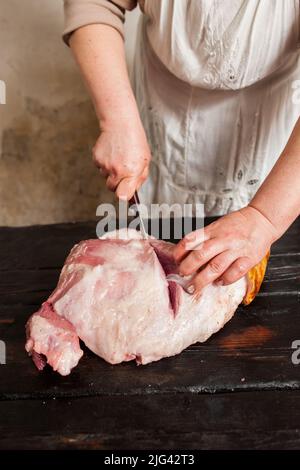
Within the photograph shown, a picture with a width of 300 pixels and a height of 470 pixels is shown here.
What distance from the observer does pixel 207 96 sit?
69.8 inches

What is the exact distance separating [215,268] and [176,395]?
294mm

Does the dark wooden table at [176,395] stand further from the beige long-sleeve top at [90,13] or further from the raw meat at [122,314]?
the beige long-sleeve top at [90,13]

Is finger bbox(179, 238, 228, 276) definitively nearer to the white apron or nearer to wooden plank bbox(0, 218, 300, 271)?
wooden plank bbox(0, 218, 300, 271)

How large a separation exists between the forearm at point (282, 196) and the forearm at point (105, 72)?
43cm

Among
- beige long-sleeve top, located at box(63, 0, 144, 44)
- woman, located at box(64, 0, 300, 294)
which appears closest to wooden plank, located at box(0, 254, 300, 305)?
woman, located at box(64, 0, 300, 294)

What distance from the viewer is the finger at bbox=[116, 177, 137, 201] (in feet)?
4.72

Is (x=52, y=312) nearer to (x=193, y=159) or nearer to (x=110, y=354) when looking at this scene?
(x=110, y=354)

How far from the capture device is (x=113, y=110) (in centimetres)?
154

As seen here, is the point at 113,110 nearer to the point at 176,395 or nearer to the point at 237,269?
the point at 237,269

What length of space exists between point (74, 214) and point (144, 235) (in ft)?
4.93

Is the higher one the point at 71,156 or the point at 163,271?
the point at 163,271

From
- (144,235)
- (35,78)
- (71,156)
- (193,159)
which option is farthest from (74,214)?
(144,235)

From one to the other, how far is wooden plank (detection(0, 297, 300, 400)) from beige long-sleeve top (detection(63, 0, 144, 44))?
88cm

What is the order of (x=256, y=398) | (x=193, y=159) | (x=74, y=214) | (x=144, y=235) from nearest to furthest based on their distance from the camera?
1. (x=256, y=398)
2. (x=144, y=235)
3. (x=193, y=159)
4. (x=74, y=214)
